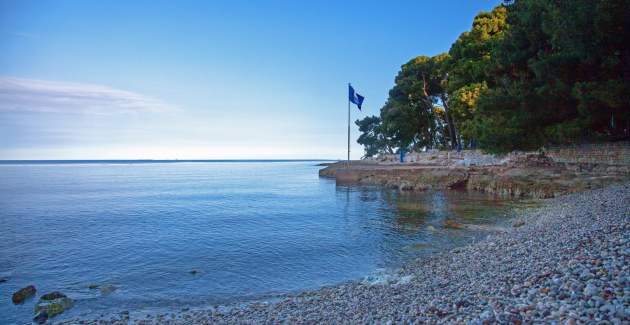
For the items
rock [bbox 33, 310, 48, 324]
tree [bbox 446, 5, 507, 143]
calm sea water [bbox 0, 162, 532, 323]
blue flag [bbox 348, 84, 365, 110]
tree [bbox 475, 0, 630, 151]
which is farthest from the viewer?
blue flag [bbox 348, 84, 365, 110]

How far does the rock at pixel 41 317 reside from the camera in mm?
7764

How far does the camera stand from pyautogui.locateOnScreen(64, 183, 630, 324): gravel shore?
181 inches

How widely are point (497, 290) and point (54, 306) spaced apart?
9.36 m

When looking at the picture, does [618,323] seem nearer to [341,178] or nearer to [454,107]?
[454,107]

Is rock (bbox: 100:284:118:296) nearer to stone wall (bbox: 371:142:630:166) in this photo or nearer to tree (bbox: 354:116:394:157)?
stone wall (bbox: 371:142:630:166)

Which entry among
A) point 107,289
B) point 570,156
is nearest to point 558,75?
point 570,156

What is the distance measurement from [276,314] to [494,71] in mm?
24414

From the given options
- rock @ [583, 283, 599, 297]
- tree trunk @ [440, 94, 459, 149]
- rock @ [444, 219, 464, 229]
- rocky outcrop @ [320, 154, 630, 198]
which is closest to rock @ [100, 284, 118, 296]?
rock @ [583, 283, 599, 297]

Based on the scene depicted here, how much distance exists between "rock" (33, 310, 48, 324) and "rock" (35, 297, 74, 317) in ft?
0.20

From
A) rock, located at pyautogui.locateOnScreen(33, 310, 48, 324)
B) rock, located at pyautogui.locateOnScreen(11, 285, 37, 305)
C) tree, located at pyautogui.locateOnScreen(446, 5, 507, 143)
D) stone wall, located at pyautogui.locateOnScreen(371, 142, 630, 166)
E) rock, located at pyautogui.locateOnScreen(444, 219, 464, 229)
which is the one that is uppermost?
tree, located at pyautogui.locateOnScreen(446, 5, 507, 143)

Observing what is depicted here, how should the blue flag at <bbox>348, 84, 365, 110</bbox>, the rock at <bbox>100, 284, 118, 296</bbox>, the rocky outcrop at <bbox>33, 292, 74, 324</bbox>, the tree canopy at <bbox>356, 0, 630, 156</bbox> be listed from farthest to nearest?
the blue flag at <bbox>348, 84, 365, 110</bbox> < the tree canopy at <bbox>356, 0, 630, 156</bbox> < the rock at <bbox>100, 284, 118, 296</bbox> < the rocky outcrop at <bbox>33, 292, 74, 324</bbox>

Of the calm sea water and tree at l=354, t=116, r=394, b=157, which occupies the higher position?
tree at l=354, t=116, r=394, b=157

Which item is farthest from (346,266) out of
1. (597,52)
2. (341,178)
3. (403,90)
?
(403,90)

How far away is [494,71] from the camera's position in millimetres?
25328
